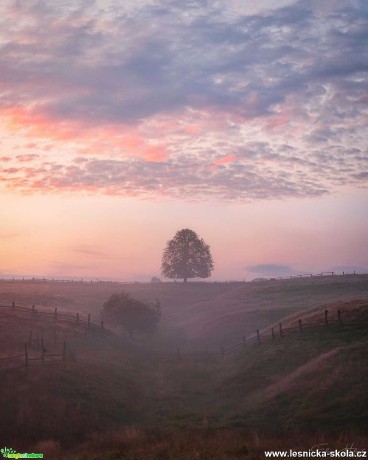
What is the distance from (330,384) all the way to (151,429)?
40.5ft

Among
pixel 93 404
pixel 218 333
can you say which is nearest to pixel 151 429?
pixel 93 404

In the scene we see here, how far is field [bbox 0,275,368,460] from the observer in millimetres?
20625

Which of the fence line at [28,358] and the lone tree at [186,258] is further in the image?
the lone tree at [186,258]

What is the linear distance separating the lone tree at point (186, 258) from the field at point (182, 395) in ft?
212

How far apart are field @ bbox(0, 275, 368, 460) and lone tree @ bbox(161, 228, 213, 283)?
212 ft

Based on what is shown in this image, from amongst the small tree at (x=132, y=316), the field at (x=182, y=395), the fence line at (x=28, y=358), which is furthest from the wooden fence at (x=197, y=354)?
the small tree at (x=132, y=316)

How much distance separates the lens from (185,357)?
172 ft

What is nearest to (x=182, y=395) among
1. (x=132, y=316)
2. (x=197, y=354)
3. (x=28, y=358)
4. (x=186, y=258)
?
(x=28, y=358)

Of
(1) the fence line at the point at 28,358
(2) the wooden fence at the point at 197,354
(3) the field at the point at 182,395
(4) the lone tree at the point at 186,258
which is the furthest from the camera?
(4) the lone tree at the point at 186,258

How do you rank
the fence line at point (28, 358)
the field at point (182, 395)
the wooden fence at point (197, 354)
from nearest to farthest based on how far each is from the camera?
the field at point (182, 395), the fence line at point (28, 358), the wooden fence at point (197, 354)

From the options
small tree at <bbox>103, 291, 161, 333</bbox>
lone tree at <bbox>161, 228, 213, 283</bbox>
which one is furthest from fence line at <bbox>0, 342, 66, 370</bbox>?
lone tree at <bbox>161, 228, 213, 283</bbox>

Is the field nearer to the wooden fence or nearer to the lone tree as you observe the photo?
the wooden fence

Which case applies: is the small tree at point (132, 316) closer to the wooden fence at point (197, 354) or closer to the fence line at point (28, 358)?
the wooden fence at point (197, 354)

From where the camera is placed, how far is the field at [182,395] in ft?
67.7
